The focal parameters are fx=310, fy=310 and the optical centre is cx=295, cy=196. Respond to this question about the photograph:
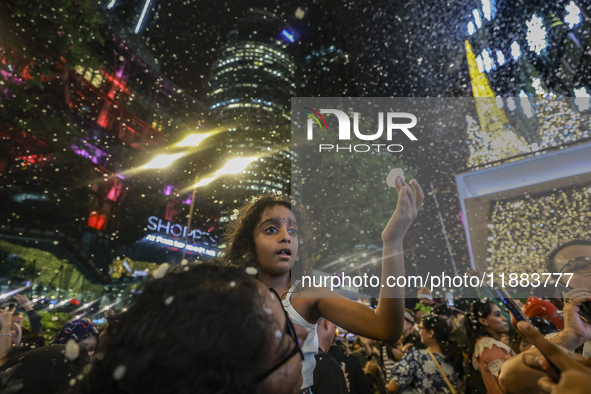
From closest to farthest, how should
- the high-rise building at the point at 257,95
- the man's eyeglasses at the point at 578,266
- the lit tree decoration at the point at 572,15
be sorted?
the man's eyeglasses at the point at 578,266
the lit tree decoration at the point at 572,15
the high-rise building at the point at 257,95

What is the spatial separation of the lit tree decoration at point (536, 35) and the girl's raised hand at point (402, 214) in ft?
15.3

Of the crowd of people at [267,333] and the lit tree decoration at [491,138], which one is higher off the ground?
the lit tree decoration at [491,138]

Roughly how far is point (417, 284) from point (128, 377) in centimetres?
203

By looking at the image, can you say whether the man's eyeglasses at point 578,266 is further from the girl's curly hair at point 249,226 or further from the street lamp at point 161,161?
the street lamp at point 161,161

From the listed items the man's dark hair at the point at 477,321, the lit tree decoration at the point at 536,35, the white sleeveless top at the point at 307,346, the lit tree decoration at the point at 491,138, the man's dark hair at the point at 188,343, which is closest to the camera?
the man's dark hair at the point at 188,343

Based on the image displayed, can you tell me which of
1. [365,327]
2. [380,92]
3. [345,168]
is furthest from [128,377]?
[380,92]

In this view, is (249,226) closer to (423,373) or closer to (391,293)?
(391,293)

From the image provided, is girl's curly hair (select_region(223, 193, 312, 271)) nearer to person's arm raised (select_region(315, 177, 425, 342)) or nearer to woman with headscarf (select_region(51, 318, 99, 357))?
person's arm raised (select_region(315, 177, 425, 342))

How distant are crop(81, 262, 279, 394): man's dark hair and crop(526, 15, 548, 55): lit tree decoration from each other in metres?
5.60

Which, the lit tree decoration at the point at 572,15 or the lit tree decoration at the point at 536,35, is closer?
the lit tree decoration at the point at 572,15

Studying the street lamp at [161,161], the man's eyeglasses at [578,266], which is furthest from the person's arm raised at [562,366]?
the street lamp at [161,161]

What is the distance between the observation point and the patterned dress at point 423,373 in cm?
311

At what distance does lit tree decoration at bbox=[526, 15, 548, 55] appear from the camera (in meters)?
4.31

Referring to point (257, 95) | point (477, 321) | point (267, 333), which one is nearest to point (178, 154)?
point (257, 95)
